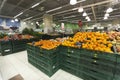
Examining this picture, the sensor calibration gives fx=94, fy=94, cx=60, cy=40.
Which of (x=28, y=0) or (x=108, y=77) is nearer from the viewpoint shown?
(x=108, y=77)

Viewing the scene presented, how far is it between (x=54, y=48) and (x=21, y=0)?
5599 mm

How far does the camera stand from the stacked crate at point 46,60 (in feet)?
9.20

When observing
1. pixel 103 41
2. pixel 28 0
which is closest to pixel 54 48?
pixel 103 41

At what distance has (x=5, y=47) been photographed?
502 cm

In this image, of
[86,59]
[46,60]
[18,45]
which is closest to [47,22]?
[18,45]

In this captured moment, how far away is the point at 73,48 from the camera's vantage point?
9.16ft

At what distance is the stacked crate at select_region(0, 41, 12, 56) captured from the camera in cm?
488

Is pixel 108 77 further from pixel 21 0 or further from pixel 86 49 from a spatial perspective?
pixel 21 0

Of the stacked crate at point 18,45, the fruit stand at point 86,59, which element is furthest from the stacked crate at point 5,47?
the fruit stand at point 86,59

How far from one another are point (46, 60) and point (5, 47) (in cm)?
330

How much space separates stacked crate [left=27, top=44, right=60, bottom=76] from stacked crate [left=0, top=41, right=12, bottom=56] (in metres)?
2.31

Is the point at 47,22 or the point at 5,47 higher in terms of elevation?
the point at 47,22

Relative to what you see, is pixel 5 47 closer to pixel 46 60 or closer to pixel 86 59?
pixel 46 60

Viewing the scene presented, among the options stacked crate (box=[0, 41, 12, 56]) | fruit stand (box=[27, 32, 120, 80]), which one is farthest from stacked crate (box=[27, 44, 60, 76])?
stacked crate (box=[0, 41, 12, 56])
